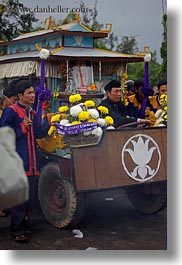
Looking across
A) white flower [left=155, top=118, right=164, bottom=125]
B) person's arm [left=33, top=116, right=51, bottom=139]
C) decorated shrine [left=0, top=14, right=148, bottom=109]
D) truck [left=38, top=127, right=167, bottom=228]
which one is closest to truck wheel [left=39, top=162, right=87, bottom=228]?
truck [left=38, top=127, right=167, bottom=228]

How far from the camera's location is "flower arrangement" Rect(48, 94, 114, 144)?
366cm

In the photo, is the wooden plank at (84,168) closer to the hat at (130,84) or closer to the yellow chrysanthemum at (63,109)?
the yellow chrysanthemum at (63,109)

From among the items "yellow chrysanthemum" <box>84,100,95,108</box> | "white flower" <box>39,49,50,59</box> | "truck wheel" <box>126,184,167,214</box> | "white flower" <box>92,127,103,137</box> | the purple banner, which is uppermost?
"white flower" <box>39,49,50,59</box>

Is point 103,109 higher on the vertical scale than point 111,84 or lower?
lower

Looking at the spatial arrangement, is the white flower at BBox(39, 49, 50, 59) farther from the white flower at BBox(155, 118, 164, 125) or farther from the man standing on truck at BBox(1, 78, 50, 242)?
the white flower at BBox(155, 118, 164, 125)

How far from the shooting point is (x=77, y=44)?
366 centimetres

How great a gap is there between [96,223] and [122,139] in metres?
0.75

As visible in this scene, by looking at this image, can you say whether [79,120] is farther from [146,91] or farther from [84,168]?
[146,91]

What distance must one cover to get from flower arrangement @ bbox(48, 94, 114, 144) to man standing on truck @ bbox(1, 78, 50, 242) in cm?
14

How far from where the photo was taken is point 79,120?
12.1 ft

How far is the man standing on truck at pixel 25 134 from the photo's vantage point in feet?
12.2

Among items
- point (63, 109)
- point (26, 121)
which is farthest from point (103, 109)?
point (26, 121)

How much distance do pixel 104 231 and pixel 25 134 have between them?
1.01 meters

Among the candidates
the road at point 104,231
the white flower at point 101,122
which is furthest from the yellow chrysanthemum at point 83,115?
the road at point 104,231
